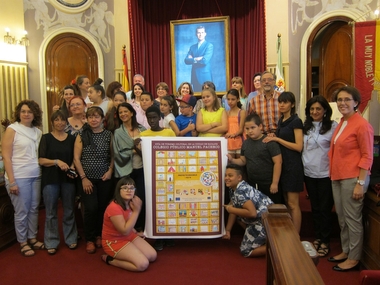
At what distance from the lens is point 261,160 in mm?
3324

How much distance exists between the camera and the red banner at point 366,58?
200 inches

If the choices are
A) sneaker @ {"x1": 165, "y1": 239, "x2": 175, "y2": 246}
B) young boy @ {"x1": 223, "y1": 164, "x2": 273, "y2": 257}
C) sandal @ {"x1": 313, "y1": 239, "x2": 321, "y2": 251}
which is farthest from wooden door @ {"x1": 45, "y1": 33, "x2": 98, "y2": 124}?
sandal @ {"x1": 313, "y1": 239, "x2": 321, "y2": 251}

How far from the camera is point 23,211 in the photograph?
347 centimetres

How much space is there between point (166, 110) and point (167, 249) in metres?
1.46

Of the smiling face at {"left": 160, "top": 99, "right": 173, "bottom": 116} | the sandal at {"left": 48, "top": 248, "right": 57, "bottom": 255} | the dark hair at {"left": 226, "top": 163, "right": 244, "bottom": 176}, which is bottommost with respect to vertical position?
the sandal at {"left": 48, "top": 248, "right": 57, "bottom": 255}

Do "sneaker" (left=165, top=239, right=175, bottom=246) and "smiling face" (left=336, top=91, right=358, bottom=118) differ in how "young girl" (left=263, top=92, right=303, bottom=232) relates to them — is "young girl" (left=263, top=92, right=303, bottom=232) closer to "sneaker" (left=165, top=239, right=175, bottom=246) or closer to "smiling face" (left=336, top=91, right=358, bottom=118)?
"smiling face" (left=336, top=91, right=358, bottom=118)

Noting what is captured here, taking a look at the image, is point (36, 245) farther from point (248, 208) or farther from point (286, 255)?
point (286, 255)

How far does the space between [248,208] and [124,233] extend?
108 centimetres

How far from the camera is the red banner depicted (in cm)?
509

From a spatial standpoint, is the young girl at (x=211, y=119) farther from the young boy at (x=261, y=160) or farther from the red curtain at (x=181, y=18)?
the red curtain at (x=181, y=18)

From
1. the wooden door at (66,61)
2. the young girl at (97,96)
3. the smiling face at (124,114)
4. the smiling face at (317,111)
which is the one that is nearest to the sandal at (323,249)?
the smiling face at (317,111)

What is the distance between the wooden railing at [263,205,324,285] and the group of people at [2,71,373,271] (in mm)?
1303

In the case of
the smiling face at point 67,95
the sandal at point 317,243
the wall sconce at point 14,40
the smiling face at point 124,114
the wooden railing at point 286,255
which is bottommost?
the sandal at point 317,243

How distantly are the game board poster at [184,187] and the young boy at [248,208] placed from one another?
0.19 meters
